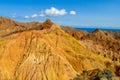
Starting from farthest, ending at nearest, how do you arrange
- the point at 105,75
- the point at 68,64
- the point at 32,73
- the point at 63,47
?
1. the point at 63,47
2. the point at 68,64
3. the point at 32,73
4. the point at 105,75

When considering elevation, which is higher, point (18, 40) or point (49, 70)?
point (18, 40)

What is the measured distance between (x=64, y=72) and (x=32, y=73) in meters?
7.64

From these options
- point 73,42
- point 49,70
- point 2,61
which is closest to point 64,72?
point 49,70

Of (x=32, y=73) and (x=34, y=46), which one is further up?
(x=34, y=46)

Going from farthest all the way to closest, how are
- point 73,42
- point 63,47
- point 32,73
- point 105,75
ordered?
point 73,42
point 63,47
point 32,73
point 105,75

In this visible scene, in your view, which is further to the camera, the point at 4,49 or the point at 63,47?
the point at 63,47

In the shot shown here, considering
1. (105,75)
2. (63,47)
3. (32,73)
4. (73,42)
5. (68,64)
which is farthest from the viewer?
(73,42)

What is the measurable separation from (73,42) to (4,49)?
26.9m

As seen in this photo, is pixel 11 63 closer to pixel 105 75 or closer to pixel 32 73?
pixel 32 73

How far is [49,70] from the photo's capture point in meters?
72.2

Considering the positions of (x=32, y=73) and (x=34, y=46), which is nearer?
(x=32, y=73)

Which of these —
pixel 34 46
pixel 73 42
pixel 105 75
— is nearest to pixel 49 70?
pixel 34 46

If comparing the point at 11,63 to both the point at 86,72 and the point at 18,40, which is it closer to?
the point at 18,40

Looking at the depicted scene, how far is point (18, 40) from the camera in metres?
79.1
